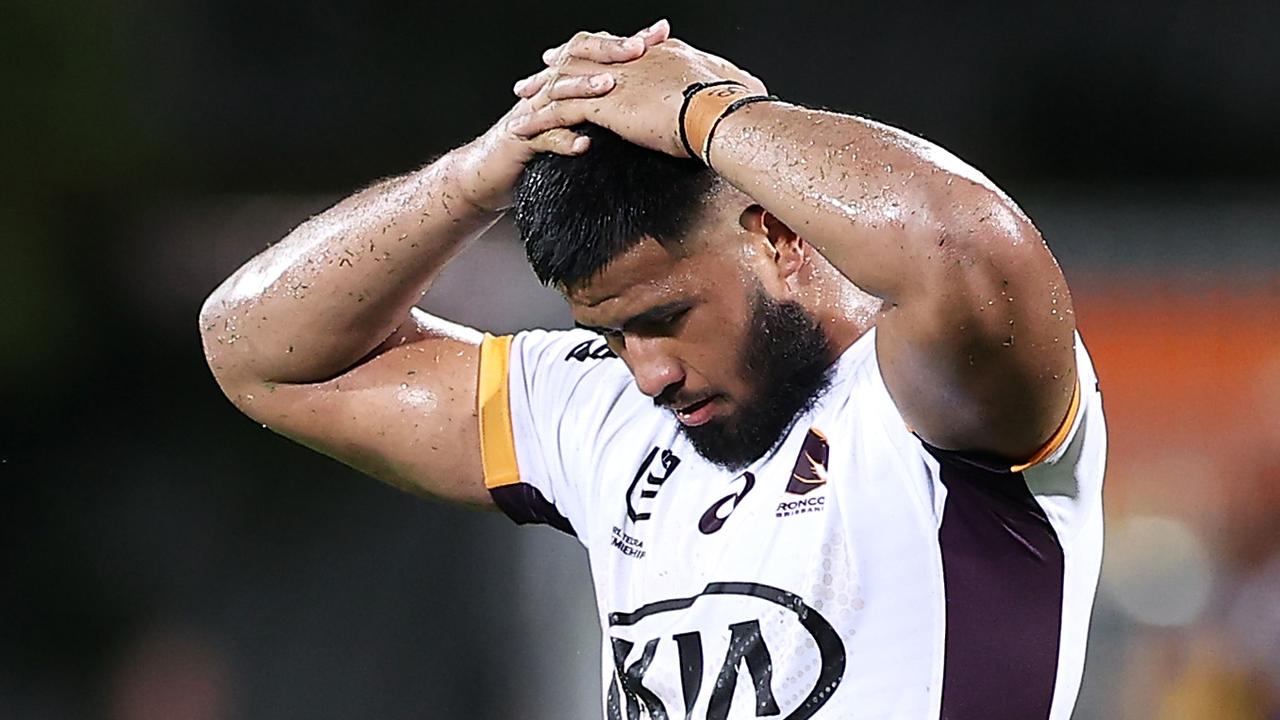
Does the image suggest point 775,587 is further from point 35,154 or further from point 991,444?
point 35,154

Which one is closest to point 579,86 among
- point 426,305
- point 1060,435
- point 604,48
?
point 604,48

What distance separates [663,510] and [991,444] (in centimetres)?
39

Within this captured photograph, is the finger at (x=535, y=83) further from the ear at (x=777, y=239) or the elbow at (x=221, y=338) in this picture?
the elbow at (x=221, y=338)

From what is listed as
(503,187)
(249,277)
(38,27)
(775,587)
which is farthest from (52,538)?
(775,587)

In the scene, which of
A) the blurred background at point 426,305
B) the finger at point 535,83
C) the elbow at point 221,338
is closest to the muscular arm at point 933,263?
the finger at point 535,83

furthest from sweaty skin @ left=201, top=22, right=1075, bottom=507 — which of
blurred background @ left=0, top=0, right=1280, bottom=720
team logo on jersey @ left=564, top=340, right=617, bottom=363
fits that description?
blurred background @ left=0, top=0, right=1280, bottom=720

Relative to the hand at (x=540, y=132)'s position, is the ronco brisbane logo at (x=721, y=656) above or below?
below

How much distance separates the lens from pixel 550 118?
1.41m

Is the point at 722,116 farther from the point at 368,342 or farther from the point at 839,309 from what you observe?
the point at 368,342

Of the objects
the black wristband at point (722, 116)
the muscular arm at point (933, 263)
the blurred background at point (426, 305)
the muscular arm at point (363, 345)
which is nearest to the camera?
the muscular arm at point (933, 263)

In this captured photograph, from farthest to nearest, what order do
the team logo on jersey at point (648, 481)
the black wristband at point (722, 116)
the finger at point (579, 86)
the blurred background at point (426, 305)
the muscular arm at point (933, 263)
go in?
the blurred background at point (426, 305)
the team logo on jersey at point (648, 481)
the finger at point (579, 86)
the black wristband at point (722, 116)
the muscular arm at point (933, 263)

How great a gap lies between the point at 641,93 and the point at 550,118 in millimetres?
136

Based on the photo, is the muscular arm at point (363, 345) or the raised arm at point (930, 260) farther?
the muscular arm at point (363, 345)

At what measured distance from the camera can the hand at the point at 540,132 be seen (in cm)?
135
